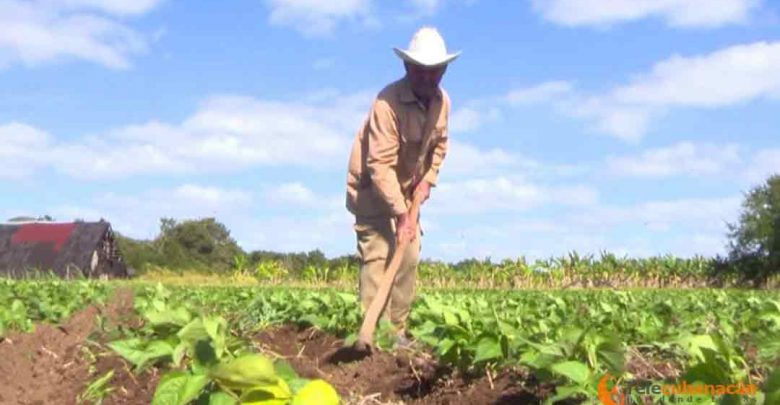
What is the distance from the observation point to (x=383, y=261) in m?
7.46

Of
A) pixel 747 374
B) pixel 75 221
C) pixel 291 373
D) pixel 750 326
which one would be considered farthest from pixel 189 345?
pixel 75 221

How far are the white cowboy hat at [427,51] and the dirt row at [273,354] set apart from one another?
1.58 m

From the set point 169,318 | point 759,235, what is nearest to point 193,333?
point 169,318

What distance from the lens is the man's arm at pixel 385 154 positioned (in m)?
6.91

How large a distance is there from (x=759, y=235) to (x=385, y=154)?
42938 millimetres

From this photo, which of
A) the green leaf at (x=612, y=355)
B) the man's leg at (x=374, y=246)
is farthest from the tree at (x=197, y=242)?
the green leaf at (x=612, y=355)

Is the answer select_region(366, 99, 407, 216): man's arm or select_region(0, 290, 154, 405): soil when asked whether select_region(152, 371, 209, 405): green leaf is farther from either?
select_region(366, 99, 407, 216): man's arm

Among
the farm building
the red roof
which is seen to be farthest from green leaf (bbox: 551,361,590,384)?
the red roof

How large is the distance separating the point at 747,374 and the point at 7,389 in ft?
10.7

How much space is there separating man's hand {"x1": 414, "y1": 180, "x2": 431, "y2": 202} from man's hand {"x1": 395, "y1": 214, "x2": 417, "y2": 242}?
0.27 m

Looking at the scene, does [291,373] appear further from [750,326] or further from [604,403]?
[750,326]

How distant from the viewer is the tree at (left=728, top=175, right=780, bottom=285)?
4597 cm

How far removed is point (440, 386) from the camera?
16.2 ft

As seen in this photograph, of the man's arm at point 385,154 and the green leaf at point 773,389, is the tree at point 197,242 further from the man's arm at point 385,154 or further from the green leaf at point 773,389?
the green leaf at point 773,389
